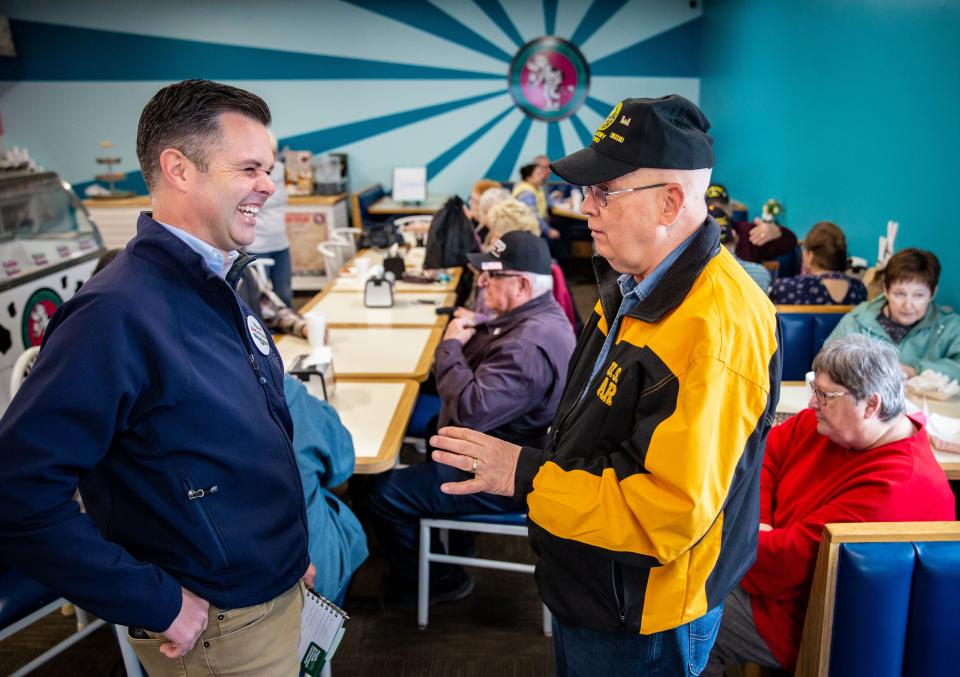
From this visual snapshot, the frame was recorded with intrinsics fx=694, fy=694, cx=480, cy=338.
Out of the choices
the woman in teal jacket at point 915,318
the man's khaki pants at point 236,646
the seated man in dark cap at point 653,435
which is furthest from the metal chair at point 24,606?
the woman in teal jacket at point 915,318

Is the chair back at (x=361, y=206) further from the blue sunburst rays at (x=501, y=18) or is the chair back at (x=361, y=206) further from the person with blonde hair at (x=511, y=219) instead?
the person with blonde hair at (x=511, y=219)

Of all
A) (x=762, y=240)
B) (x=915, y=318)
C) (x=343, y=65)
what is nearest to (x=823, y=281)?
(x=915, y=318)

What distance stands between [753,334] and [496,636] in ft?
5.71

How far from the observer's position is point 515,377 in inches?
86.0

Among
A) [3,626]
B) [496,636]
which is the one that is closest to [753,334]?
[496,636]

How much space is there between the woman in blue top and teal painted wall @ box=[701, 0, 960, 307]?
49 centimetres

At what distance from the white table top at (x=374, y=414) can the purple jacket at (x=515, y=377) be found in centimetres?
16

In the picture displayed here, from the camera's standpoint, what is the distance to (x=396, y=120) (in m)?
7.94

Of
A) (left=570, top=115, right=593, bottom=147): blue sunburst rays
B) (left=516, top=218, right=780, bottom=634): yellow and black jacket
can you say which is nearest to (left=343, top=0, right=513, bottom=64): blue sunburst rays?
A: (left=570, top=115, right=593, bottom=147): blue sunburst rays

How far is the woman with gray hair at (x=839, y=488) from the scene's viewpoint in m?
1.57

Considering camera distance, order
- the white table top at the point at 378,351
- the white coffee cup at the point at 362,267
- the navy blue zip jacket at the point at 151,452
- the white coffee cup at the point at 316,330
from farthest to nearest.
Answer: the white coffee cup at the point at 362,267 → the white coffee cup at the point at 316,330 → the white table top at the point at 378,351 → the navy blue zip jacket at the point at 151,452

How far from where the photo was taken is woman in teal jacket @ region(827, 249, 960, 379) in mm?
2793

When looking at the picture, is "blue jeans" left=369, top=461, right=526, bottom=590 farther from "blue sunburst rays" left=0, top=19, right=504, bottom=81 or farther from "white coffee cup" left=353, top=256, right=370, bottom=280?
"blue sunburst rays" left=0, top=19, right=504, bottom=81

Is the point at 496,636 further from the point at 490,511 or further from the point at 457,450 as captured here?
the point at 457,450
